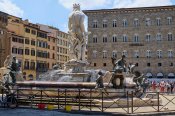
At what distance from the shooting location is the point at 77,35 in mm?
27531

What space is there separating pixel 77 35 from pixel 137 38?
4760cm

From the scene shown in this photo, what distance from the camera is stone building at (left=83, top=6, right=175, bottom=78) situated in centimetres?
7188

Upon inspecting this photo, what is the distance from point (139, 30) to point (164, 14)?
6.22 meters

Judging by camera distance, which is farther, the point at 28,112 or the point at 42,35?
the point at 42,35

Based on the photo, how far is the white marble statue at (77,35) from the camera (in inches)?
1083

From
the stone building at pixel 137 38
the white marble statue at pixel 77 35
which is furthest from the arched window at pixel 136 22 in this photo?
the white marble statue at pixel 77 35

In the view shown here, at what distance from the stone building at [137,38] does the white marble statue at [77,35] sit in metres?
46.3

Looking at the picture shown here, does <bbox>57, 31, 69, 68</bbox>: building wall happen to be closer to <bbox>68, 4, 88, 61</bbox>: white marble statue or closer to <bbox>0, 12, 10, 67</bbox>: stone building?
<bbox>0, 12, 10, 67</bbox>: stone building

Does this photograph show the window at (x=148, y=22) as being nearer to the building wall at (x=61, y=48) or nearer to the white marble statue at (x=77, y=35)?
the building wall at (x=61, y=48)

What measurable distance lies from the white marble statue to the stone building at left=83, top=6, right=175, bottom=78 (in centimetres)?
4627

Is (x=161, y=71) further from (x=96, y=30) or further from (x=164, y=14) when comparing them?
(x=96, y=30)

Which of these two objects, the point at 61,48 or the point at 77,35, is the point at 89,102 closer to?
the point at 77,35

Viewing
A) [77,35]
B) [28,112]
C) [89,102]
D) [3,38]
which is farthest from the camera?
[3,38]

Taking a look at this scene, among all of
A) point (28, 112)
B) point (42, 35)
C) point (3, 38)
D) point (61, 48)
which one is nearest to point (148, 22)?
point (42, 35)
